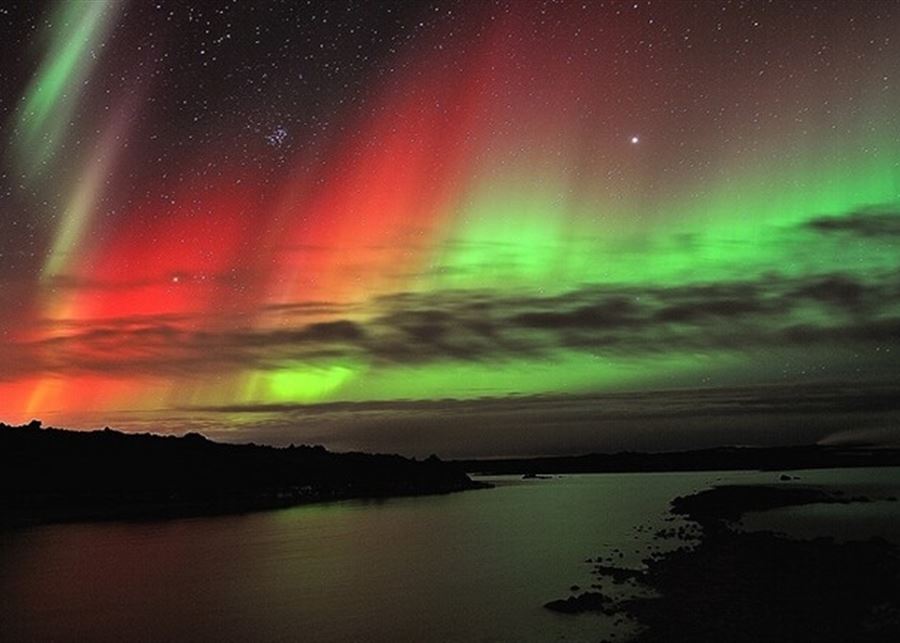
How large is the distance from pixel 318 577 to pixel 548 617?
15054mm

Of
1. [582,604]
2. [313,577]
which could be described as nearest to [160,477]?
[313,577]

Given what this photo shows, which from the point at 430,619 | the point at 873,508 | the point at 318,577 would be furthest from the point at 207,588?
the point at 873,508

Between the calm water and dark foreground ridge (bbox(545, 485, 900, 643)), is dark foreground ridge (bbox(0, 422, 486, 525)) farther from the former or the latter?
dark foreground ridge (bbox(545, 485, 900, 643))

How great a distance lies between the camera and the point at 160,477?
101 m

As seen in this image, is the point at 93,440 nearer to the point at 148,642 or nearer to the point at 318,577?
the point at 318,577

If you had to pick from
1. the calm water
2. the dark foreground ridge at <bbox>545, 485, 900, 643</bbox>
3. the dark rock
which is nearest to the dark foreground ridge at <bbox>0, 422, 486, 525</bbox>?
the calm water

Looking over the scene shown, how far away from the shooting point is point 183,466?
108 meters

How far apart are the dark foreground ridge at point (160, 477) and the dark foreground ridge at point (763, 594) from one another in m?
55.7

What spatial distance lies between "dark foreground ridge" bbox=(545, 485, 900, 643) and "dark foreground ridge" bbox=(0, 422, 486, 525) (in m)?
55.7

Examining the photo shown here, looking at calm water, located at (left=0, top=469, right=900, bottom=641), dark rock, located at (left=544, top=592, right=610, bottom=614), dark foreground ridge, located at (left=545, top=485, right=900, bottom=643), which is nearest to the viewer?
dark foreground ridge, located at (left=545, top=485, right=900, bottom=643)

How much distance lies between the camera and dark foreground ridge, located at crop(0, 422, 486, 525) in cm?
8300

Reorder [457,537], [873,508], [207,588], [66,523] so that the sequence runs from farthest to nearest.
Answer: [66,523], [873,508], [457,537], [207,588]

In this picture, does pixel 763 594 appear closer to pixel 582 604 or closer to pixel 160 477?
pixel 582 604

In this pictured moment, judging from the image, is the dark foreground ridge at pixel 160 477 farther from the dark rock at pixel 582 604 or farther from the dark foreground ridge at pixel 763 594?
the dark rock at pixel 582 604
